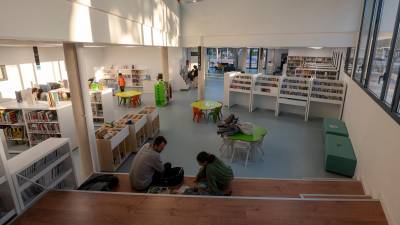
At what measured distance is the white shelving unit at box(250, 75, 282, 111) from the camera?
368 inches

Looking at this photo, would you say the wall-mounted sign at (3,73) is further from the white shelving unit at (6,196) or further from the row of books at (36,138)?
the white shelving unit at (6,196)

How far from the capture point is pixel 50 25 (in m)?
3.01

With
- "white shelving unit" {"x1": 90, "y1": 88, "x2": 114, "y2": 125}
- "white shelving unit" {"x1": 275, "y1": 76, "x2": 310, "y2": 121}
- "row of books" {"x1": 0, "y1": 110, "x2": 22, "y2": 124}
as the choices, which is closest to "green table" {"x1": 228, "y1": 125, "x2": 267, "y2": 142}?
"white shelving unit" {"x1": 275, "y1": 76, "x2": 310, "y2": 121}

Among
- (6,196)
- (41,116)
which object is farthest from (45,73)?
(6,196)

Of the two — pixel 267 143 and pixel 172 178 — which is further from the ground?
pixel 172 178

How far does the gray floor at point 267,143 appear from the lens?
5215mm

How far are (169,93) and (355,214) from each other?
9595 millimetres

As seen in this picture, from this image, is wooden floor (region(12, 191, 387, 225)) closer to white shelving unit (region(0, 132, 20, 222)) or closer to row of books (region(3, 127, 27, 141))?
white shelving unit (region(0, 132, 20, 222))

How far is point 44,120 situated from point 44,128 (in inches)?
11.2

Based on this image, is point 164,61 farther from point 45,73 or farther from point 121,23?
point 121,23

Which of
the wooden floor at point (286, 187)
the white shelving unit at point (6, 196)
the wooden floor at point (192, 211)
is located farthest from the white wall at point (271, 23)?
the white shelving unit at point (6, 196)

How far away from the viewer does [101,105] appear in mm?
8375

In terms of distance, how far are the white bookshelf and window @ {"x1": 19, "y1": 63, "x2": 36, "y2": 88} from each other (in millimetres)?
8544

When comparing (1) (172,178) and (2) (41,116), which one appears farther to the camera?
(2) (41,116)
